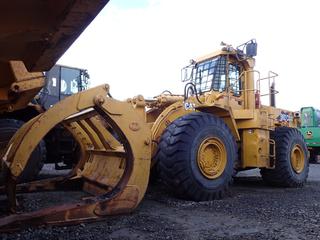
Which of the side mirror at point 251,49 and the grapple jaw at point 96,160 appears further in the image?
the side mirror at point 251,49

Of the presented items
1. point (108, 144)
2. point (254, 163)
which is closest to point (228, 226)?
point (108, 144)

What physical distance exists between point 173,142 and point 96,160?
1544mm

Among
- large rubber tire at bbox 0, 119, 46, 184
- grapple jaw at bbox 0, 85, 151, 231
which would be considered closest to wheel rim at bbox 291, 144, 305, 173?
grapple jaw at bbox 0, 85, 151, 231

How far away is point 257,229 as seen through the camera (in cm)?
436

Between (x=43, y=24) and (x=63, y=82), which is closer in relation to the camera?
(x=43, y=24)

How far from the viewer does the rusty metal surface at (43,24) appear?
7.87 ft

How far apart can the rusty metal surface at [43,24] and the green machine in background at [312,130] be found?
1885 cm

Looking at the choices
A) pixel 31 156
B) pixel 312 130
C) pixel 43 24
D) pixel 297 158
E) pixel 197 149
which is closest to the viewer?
pixel 43 24

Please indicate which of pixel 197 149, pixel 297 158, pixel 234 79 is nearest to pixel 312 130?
pixel 297 158

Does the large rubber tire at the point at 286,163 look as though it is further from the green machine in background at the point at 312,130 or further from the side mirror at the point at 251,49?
the green machine in background at the point at 312,130

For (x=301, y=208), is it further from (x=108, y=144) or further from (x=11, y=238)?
(x=11, y=238)

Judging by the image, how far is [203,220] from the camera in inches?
187

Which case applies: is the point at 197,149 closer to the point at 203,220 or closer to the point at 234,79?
the point at 203,220

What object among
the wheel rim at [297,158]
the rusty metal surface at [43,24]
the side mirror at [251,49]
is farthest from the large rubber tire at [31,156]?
the wheel rim at [297,158]
